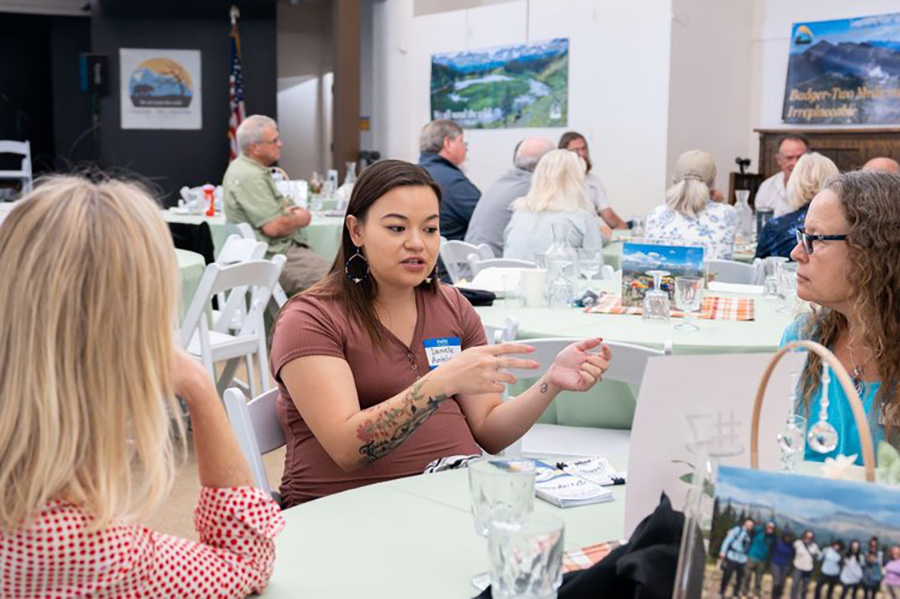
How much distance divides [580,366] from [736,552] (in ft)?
3.29

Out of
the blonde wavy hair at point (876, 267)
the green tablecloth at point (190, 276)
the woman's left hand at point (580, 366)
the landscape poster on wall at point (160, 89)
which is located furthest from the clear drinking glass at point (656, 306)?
the landscape poster on wall at point (160, 89)

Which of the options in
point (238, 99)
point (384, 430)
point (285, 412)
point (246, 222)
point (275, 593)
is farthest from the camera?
point (238, 99)

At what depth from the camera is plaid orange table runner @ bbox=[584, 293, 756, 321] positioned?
149 inches

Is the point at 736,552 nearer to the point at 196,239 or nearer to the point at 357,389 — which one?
the point at 357,389

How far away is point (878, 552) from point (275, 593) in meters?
0.79

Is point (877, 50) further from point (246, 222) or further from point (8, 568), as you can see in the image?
point (8, 568)

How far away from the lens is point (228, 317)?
530 centimetres

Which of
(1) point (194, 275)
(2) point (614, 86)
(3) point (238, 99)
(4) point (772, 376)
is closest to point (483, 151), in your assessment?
(2) point (614, 86)

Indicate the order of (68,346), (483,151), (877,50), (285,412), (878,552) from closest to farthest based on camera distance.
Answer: (878,552), (68,346), (285,412), (877,50), (483,151)

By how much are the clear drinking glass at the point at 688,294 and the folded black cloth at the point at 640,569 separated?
2257mm

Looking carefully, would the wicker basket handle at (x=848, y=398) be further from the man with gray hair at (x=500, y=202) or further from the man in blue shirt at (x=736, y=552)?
the man with gray hair at (x=500, y=202)

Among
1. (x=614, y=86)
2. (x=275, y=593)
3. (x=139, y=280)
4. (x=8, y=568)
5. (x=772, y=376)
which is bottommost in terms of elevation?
(x=275, y=593)

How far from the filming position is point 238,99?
13844 millimetres

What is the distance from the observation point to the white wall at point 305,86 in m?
14.9
